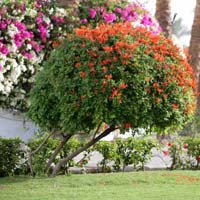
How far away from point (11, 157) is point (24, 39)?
1.91m

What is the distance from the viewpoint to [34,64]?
1004 cm

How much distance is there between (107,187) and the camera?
8.76 metres

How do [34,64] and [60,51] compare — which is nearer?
[60,51]

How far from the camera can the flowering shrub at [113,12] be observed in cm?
1035

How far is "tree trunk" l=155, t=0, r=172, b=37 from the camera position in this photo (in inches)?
704

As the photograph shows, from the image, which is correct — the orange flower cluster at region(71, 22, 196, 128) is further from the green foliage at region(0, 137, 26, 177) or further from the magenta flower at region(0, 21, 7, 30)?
the green foliage at region(0, 137, 26, 177)

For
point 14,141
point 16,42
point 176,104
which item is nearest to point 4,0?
point 16,42

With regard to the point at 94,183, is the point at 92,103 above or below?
above

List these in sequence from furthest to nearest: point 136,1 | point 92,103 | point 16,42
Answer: point 136,1 → point 16,42 → point 92,103

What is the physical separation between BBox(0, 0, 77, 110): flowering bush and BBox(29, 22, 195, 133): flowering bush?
54 cm

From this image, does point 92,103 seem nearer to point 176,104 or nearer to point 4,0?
point 176,104

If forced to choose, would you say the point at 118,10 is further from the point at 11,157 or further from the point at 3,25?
the point at 11,157

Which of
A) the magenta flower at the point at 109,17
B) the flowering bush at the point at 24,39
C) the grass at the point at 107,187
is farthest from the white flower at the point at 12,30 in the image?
the grass at the point at 107,187

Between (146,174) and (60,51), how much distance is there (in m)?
2.50
